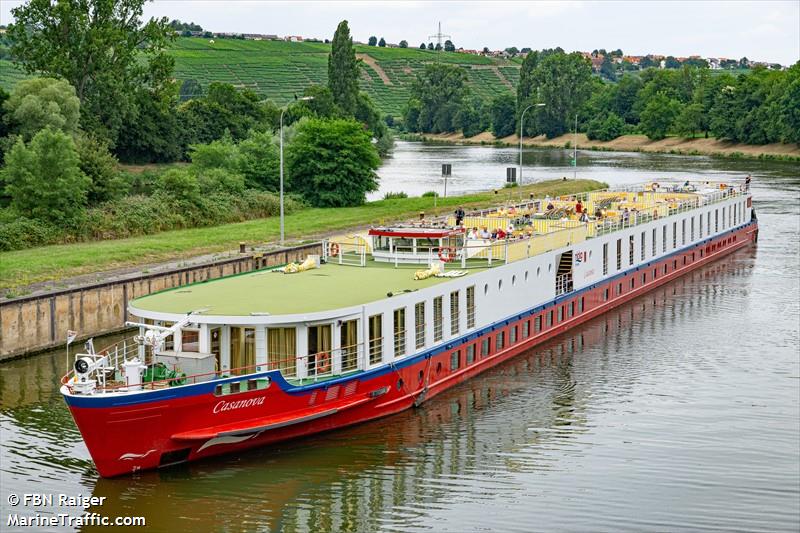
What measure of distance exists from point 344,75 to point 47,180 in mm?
83622

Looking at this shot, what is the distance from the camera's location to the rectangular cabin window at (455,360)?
3388 centimetres

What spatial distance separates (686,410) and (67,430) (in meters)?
17.2

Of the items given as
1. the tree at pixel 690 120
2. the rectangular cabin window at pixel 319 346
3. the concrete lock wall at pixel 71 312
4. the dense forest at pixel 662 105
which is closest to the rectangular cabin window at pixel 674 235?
the concrete lock wall at pixel 71 312

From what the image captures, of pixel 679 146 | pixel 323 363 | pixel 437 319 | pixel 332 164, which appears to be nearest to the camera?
pixel 323 363

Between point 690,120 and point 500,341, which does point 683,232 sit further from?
point 690,120

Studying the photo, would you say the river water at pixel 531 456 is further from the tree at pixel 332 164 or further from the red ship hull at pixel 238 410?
the tree at pixel 332 164

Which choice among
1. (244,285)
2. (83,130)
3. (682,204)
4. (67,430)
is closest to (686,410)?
(244,285)

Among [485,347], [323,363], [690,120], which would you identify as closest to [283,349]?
[323,363]

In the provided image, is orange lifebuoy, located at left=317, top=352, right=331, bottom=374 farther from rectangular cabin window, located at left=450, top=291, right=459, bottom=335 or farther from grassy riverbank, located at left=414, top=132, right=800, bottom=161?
grassy riverbank, located at left=414, top=132, right=800, bottom=161

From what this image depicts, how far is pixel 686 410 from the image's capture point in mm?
32844

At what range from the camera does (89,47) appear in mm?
78438

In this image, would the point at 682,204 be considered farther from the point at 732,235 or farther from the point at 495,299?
the point at 495,299

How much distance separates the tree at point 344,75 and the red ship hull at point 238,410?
104758 millimetres

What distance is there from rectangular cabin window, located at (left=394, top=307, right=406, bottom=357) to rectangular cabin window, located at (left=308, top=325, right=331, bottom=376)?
273 centimetres
